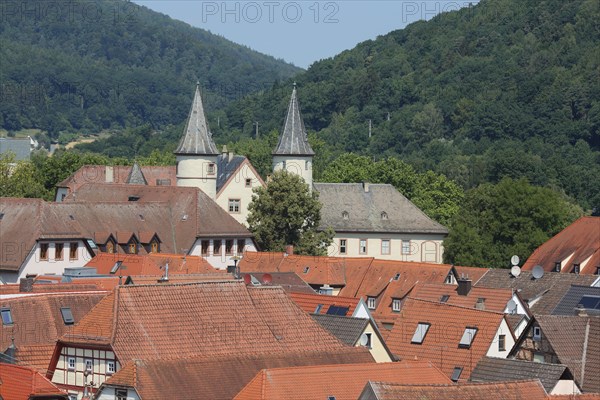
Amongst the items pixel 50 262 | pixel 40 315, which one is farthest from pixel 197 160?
pixel 40 315

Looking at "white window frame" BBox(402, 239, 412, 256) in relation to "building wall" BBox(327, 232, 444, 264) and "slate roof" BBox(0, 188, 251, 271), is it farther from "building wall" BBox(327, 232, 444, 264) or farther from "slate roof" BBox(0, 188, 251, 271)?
"slate roof" BBox(0, 188, 251, 271)

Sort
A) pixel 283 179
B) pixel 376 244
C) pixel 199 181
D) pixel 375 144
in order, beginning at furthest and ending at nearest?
pixel 375 144, pixel 376 244, pixel 199 181, pixel 283 179

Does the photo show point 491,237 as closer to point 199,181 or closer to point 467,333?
point 199,181

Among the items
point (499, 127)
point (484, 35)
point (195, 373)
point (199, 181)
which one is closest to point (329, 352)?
point (195, 373)

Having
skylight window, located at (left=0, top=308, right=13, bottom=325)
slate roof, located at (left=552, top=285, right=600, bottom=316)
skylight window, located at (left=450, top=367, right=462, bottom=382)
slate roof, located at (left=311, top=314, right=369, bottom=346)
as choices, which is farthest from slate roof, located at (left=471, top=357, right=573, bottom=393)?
skylight window, located at (left=0, top=308, right=13, bottom=325)

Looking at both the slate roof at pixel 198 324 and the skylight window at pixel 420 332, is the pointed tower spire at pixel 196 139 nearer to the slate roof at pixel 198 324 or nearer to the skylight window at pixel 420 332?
the skylight window at pixel 420 332

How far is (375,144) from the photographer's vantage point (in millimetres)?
183875

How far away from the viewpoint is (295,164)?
309ft

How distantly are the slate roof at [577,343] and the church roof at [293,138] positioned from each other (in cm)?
4994

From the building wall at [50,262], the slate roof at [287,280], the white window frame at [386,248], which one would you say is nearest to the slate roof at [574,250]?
the slate roof at [287,280]

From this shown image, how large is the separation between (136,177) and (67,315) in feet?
187

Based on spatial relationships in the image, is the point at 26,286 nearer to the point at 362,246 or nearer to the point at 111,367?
the point at 111,367

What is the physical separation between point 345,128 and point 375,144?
39.9 ft

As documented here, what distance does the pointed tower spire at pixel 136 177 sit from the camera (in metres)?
102
